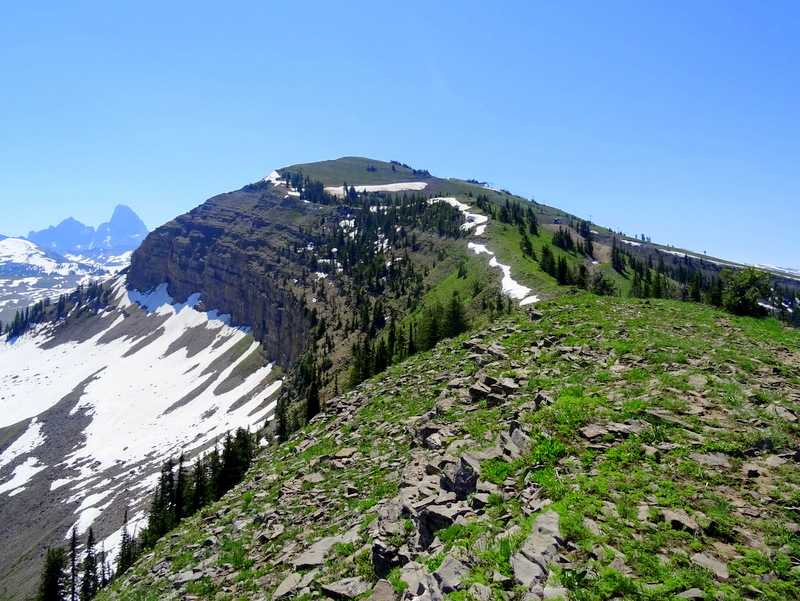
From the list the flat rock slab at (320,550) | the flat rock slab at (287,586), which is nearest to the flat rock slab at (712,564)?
the flat rock slab at (320,550)

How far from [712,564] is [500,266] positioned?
92.5m

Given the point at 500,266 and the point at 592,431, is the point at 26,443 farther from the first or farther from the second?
the point at 592,431

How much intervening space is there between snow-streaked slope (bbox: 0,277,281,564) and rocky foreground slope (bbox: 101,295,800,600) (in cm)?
7547

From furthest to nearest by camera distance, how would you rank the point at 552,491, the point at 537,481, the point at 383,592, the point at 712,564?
the point at 537,481
the point at 552,491
the point at 383,592
the point at 712,564

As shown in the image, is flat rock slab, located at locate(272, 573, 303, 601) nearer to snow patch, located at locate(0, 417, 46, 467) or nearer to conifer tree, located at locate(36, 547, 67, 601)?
conifer tree, located at locate(36, 547, 67, 601)

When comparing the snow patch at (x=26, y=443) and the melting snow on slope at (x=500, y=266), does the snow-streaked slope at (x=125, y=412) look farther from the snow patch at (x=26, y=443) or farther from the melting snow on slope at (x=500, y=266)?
the melting snow on slope at (x=500, y=266)

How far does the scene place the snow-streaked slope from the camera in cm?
9819

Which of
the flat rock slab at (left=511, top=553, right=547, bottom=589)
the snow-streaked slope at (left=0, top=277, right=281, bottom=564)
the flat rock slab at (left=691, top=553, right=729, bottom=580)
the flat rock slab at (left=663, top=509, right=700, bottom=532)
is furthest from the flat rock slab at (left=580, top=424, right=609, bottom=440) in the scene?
the snow-streaked slope at (left=0, top=277, right=281, bottom=564)

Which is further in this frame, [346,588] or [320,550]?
[320,550]

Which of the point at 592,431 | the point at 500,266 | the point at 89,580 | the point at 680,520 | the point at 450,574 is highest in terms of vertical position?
the point at 500,266

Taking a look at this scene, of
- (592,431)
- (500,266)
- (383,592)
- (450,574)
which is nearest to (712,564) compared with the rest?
(450,574)

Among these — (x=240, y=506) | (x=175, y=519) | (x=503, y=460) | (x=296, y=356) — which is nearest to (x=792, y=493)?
(x=503, y=460)

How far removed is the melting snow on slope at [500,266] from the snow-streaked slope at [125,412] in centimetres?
6589

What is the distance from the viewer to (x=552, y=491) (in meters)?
11.1
